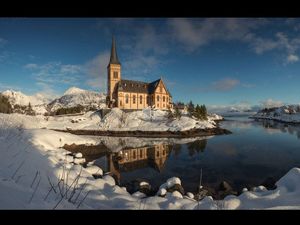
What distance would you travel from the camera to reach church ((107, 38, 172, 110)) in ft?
156

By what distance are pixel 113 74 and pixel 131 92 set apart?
6524mm

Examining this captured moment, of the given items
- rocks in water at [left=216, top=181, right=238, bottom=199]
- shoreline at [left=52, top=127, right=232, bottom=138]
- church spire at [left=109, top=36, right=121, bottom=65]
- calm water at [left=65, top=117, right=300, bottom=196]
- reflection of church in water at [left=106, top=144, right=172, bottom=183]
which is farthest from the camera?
church spire at [left=109, top=36, right=121, bottom=65]

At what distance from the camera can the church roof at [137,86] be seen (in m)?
48.1

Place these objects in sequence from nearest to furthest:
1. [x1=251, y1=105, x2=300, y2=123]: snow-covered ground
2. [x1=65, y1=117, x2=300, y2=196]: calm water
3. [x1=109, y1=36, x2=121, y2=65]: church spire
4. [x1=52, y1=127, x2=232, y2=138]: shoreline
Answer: [x1=65, y1=117, x2=300, y2=196]: calm water, [x1=52, y1=127, x2=232, y2=138]: shoreline, [x1=109, y1=36, x2=121, y2=65]: church spire, [x1=251, y1=105, x2=300, y2=123]: snow-covered ground

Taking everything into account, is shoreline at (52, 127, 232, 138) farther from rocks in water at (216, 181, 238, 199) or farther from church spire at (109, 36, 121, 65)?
church spire at (109, 36, 121, 65)

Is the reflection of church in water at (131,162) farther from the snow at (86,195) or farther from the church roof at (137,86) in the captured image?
the church roof at (137,86)

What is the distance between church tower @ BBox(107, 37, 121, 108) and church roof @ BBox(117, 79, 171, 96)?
1.82 metres

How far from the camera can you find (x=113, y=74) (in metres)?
47.9

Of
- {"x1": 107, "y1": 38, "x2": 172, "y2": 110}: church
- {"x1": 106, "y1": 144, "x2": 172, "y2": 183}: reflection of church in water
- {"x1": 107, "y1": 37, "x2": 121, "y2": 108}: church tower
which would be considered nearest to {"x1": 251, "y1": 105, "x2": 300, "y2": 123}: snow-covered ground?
{"x1": 107, "y1": 38, "x2": 172, "y2": 110}: church

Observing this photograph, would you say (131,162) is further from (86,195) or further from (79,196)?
(86,195)

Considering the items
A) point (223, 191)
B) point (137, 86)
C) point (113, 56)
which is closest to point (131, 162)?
point (223, 191)

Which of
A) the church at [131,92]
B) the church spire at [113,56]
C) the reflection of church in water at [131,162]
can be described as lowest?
the reflection of church in water at [131,162]

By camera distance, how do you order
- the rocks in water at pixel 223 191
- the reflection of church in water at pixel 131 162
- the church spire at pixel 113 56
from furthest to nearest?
the church spire at pixel 113 56, the reflection of church in water at pixel 131 162, the rocks in water at pixel 223 191

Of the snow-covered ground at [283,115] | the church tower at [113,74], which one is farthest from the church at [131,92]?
the snow-covered ground at [283,115]
